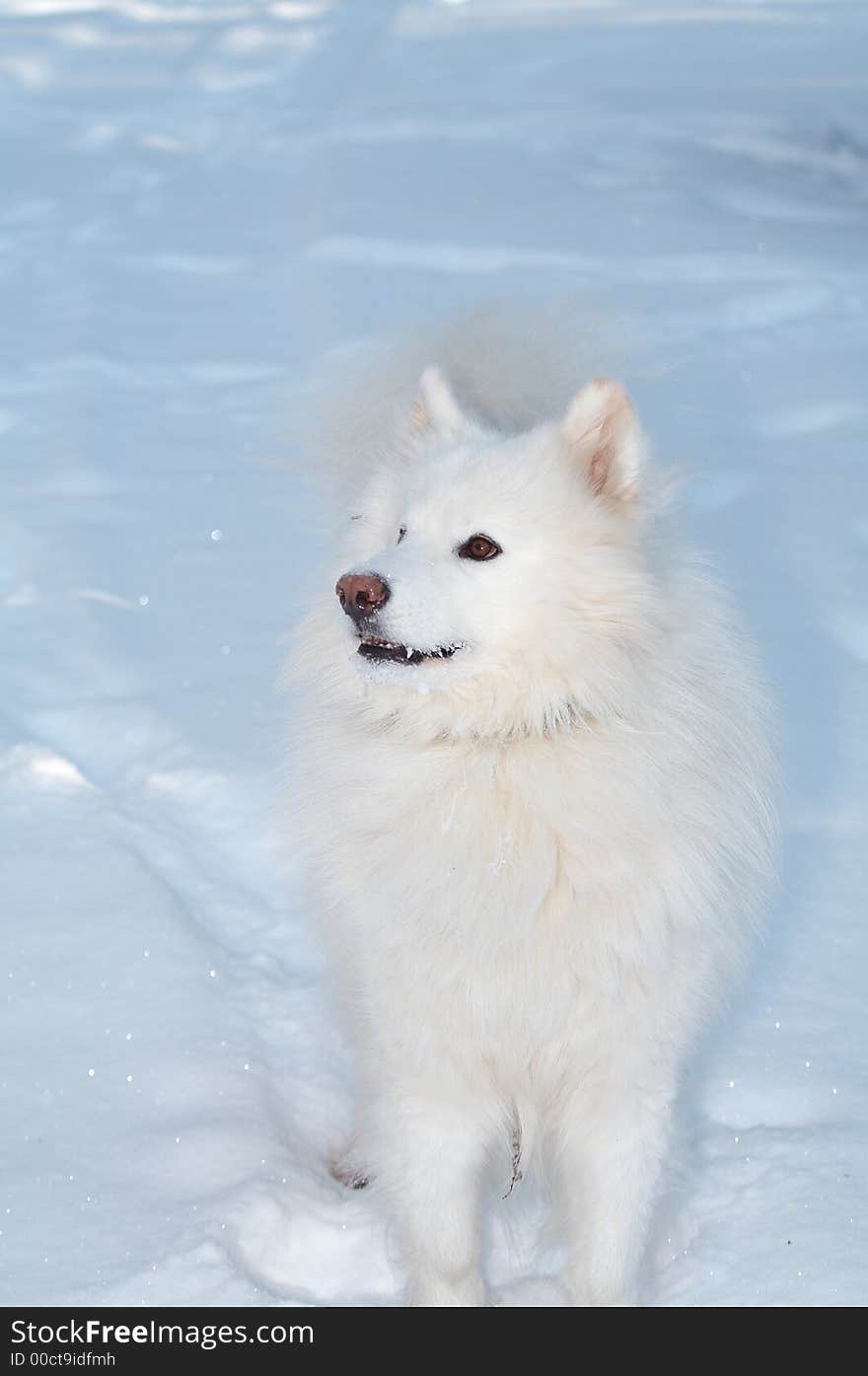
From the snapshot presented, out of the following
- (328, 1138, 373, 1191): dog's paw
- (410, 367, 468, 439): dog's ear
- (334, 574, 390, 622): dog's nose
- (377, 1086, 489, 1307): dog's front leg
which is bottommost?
(328, 1138, 373, 1191): dog's paw

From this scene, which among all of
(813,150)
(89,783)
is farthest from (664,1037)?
(813,150)

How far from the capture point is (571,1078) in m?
Answer: 2.46

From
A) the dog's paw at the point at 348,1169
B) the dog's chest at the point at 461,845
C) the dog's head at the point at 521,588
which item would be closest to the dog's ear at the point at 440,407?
the dog's head at the point at 521,588

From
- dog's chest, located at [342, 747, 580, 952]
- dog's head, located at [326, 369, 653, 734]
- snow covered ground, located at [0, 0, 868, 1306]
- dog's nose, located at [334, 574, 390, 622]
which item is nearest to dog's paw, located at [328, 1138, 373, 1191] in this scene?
snow covered ground, located at [0, 0, 868, 1306]

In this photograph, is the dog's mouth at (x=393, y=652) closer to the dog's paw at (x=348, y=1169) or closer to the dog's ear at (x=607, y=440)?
the dog's ear at (x=607, y=440)

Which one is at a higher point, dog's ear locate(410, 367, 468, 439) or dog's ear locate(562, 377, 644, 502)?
dog's ear locate(562, 377, 644, 502)

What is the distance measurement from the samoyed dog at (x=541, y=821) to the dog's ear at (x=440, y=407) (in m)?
0.17

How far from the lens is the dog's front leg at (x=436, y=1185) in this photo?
2502 millimetres

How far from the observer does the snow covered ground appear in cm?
280

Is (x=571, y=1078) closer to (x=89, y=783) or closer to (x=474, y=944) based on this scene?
(x=474, y=944)

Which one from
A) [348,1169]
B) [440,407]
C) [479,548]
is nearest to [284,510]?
[440,407]

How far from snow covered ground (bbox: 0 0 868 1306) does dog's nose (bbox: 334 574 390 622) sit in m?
0.46

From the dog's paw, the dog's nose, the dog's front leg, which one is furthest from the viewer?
the dog's paw

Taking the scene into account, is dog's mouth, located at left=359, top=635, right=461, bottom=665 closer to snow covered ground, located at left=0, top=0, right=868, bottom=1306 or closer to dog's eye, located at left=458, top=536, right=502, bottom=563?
dog's eye, located at left=458, top=536, right=502, bottom=563
